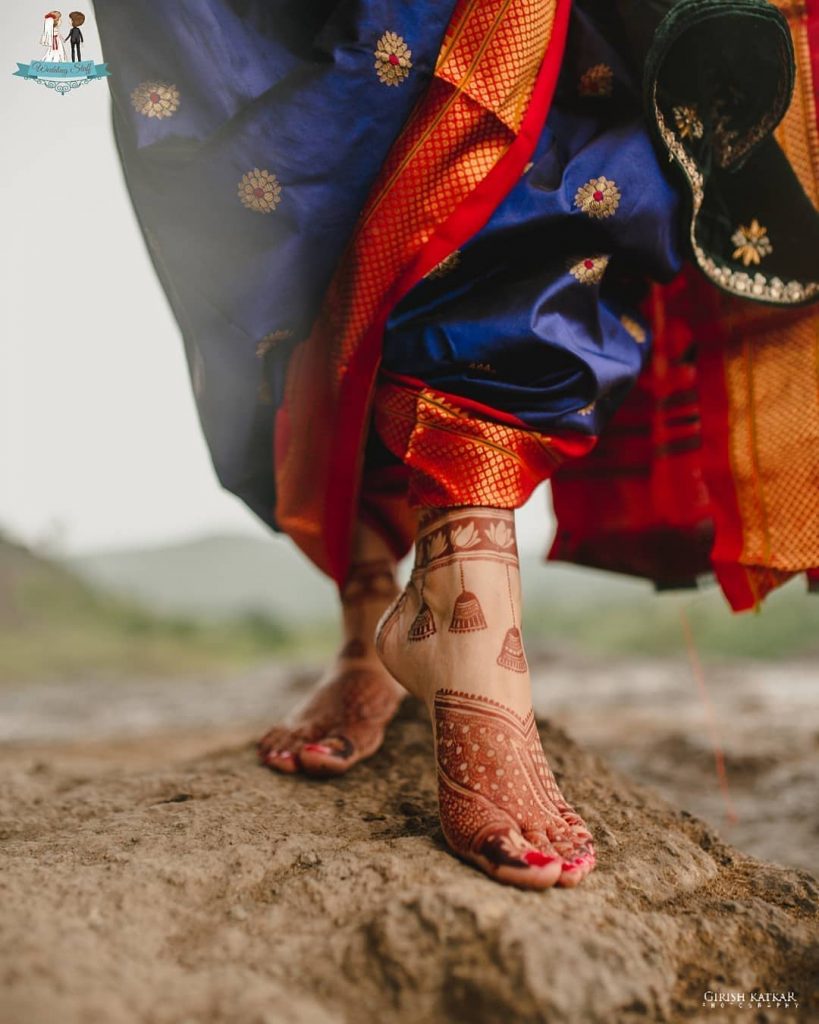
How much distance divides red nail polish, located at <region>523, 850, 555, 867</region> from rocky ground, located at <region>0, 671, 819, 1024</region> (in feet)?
0.09

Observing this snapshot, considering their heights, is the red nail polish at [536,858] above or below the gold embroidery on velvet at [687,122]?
below

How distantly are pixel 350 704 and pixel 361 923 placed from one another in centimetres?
63

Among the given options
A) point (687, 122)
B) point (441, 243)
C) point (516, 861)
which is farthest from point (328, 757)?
point (687, 122)

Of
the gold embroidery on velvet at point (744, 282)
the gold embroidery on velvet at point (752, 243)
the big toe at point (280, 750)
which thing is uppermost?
the gold embroidery on velvet at point (752, 243)

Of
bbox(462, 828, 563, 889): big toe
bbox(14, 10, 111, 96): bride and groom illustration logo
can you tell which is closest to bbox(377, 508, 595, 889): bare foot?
bbox(462, 828, 563, 889): big toe

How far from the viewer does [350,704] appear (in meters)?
1.32

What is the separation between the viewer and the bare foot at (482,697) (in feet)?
2.63

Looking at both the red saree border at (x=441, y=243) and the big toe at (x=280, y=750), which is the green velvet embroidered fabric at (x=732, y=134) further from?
the big toe at (x=280, y=750)

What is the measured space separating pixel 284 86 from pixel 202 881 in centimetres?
87

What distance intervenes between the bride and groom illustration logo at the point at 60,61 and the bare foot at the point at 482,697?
731mm

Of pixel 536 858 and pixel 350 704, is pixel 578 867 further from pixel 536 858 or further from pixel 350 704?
pixel 350 704

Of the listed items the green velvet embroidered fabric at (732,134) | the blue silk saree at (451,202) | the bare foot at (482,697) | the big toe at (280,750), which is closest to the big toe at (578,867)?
the bare foot at (482,697)

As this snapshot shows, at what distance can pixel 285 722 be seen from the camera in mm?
1347

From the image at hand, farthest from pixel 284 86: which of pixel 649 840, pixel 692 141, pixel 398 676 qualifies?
pixel 649 840
